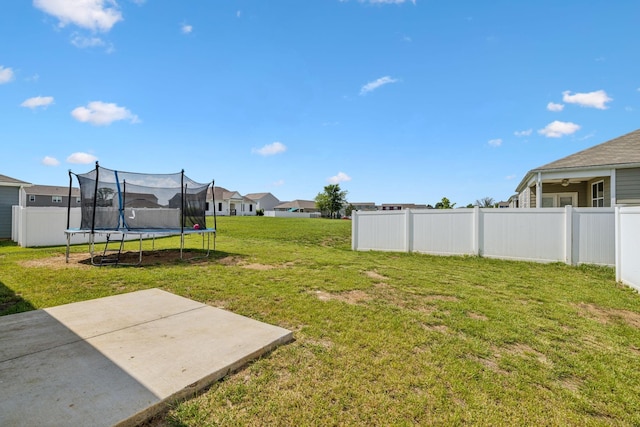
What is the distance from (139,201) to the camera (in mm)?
8328

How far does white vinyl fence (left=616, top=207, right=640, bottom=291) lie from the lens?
471 centimetres

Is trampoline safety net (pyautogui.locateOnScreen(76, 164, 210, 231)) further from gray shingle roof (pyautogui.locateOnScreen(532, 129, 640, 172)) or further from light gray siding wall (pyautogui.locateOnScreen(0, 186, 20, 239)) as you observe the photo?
gray shingle roof (pyautogui.locateOnScreen(532, 129, 640, 172))

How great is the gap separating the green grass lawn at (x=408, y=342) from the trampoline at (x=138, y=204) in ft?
4.93

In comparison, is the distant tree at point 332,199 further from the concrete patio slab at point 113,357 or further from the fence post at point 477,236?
the concrete patio slab at point 113,357

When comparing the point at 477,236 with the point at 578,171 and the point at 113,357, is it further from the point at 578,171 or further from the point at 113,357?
the point at 113,357

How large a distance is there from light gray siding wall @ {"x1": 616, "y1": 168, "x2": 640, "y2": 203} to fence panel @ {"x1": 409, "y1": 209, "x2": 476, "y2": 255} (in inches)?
195

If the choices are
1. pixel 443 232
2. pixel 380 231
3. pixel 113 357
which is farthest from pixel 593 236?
pixel 113 357

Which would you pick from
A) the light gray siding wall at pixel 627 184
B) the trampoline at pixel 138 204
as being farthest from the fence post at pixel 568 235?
the trampoline at pixel 138 204

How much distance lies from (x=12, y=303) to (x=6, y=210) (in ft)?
42.5

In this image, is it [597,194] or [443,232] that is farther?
[597,194]

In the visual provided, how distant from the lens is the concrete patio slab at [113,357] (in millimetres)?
1603

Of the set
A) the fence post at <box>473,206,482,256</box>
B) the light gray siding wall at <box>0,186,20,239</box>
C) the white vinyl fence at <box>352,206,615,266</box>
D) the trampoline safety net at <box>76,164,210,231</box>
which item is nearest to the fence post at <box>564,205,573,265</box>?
the white vinyl fence at <box>352,206,615,266</box>

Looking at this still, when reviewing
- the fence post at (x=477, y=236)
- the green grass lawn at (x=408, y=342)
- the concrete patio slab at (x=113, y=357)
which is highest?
the fence post at (x=477, y=236)

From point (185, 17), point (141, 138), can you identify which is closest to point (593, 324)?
point (185, 17)
